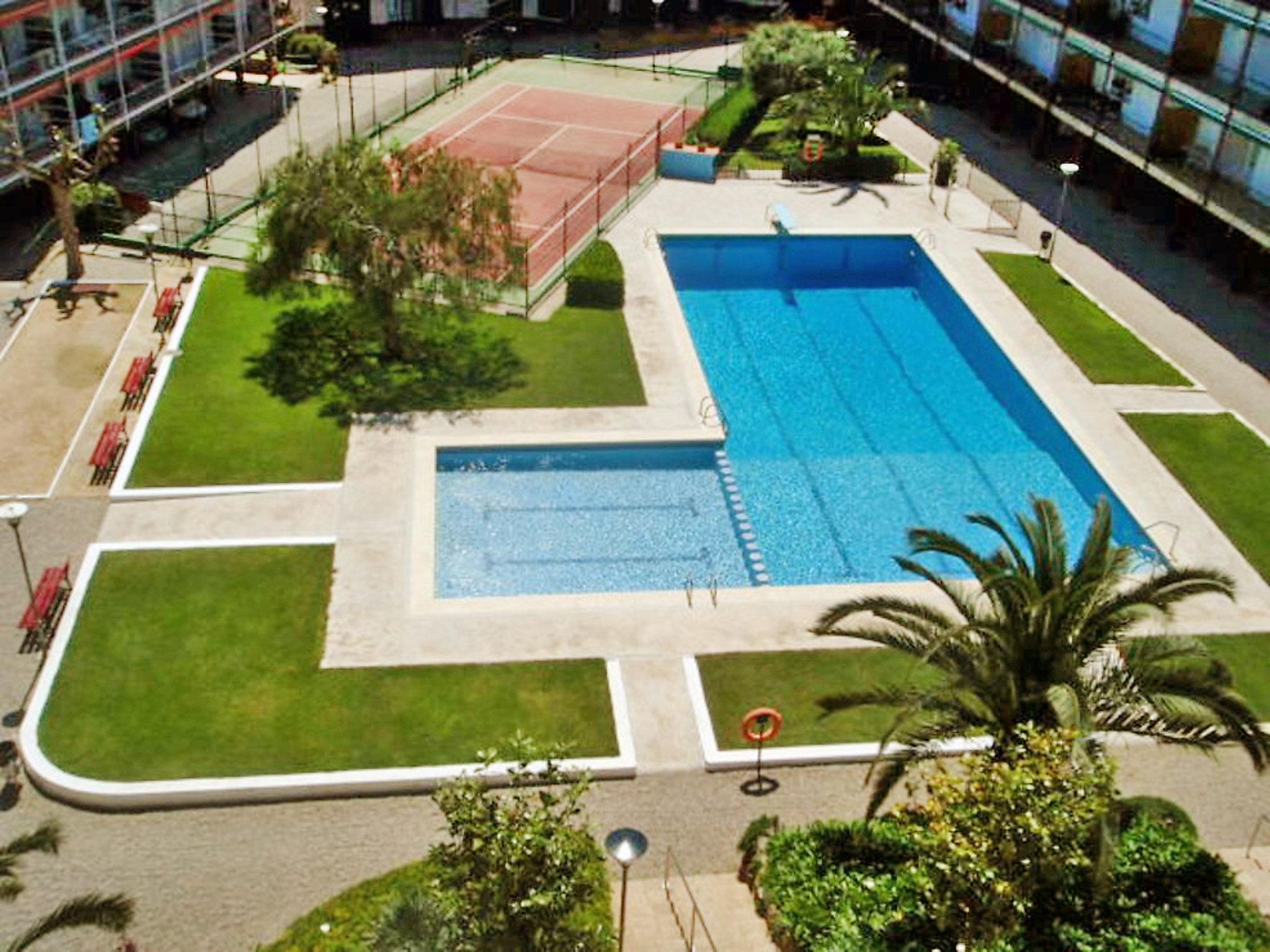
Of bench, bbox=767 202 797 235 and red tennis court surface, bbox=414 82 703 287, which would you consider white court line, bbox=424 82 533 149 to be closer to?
red tennis court surface, bbox=414 82 703 287

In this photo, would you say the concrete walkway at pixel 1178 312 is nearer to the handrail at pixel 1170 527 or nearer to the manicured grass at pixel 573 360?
the handrail at pixel 1170 527

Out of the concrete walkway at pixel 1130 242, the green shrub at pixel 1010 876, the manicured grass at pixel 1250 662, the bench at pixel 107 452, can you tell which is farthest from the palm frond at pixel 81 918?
the concrete walkway at pixel 1130 242

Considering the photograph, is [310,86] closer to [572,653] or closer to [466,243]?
[466,243]

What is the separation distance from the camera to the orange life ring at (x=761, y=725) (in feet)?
69.2

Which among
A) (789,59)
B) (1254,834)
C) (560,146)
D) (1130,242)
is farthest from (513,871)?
(789,59)

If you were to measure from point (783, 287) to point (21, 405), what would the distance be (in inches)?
865

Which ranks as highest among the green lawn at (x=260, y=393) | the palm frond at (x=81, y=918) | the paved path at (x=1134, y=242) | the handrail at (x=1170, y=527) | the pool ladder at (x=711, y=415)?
the palm frond at (x=81, y=918)

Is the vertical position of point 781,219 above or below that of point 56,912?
below

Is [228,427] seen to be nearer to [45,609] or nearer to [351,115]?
[45,609]

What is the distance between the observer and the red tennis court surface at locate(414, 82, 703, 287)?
4188 centimetres

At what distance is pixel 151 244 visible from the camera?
36156 mm

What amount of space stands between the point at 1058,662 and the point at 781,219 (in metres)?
27.5

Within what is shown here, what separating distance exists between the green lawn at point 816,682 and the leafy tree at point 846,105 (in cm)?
2703

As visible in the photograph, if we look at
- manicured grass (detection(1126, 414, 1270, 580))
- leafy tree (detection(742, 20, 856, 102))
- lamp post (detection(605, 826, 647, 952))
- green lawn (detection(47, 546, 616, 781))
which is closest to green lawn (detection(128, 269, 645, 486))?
green lawn (detection(47, 546, 616, 781))
